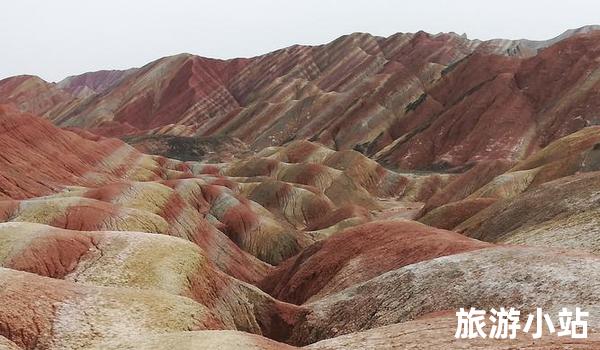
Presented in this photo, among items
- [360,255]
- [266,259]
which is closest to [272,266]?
[266,259]

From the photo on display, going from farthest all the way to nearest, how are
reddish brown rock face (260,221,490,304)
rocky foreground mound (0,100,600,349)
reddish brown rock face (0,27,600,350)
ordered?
reddish brown rock face (260,221,490,304)
reddish brown rock face (0,27,600,350)
rocky foreground mound (0,100,600,349)

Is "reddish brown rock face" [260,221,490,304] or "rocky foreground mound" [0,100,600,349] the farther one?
"reddish brown rock face" [260,221,490,304]

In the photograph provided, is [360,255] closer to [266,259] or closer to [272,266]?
[272,266]

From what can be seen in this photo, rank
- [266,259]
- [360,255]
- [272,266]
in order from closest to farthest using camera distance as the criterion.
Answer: [360,255] → [272,266] → [266,259]

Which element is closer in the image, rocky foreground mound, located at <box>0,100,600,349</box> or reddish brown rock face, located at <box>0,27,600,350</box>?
rocky foreground mound, located at <box>0,100,600,349</box>

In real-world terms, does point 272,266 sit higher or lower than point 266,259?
lower

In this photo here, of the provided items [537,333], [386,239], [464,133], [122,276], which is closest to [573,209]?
[386,239]

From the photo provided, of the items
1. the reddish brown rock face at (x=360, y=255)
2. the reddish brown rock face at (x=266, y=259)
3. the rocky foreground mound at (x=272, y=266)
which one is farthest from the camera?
the reddish brown rock face at (x=360, y=255)

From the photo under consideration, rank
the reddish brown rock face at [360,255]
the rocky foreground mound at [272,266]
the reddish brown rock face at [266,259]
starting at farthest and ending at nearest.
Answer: the reddish brown rock face at [360,255] → the reddish brown rock face at [266,259] → the rocky foreground mound at [272,266]

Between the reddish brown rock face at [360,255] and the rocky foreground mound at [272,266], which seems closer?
the rocky foreground mound at [272,266]

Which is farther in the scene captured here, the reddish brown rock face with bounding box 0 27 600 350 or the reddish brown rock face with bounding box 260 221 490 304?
the reddish brown rock face with bounding box 260 221 490 304

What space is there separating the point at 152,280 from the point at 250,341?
15.6m

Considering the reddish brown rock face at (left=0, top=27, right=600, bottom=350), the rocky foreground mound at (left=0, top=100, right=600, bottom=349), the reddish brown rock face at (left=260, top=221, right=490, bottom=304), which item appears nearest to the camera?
the rocky foreground mound at (left=0, top=100, right=600, bottom=349)

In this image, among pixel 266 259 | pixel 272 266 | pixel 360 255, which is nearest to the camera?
pixel 360 255
